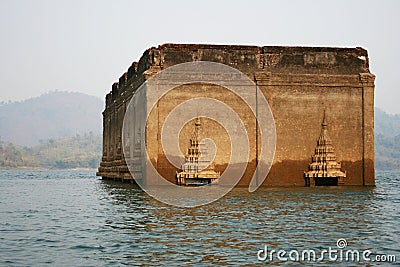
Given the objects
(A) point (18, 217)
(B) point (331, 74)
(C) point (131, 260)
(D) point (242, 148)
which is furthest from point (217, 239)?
(B) point (331, 74)

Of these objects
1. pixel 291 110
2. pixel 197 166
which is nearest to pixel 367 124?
pixel 291 110

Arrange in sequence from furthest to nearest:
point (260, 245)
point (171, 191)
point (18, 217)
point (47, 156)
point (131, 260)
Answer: point (47, 156), point (171, 191), point (18, 217), point (260, 245), point (131, 260)

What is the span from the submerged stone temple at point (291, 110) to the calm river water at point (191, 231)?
547cm

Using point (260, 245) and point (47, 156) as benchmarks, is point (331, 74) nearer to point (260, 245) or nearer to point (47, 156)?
point (260, 245)

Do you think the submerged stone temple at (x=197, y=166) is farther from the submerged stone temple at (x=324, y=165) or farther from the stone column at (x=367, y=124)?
the stone column at (x=367, y=124)

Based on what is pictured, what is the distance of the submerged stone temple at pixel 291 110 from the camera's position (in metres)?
27.9

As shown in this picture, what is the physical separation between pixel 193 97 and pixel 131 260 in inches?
686

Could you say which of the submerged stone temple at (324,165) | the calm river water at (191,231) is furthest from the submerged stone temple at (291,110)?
the calm river water at (191,231)

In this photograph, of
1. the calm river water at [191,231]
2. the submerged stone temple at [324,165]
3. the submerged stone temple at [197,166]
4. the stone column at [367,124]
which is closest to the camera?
the calm river water at [191,231]

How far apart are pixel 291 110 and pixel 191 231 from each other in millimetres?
15231

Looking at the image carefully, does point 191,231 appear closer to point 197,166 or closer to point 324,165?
point 197,166

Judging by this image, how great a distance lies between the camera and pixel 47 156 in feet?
636

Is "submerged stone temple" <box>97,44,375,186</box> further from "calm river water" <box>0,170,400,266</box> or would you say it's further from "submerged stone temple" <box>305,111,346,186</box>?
"calm river water" <box>0,170,400,266</box>

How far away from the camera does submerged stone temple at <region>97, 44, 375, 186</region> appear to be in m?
27.9
